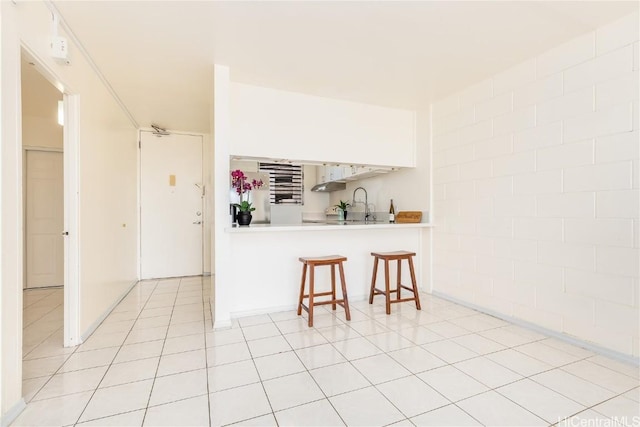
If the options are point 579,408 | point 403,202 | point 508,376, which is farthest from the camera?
point 403,202

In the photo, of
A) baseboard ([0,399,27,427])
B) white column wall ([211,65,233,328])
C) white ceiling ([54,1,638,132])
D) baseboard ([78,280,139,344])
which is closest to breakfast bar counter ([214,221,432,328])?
white column wall ([211,65,233,328])

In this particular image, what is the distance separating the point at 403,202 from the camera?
4047 millimetres

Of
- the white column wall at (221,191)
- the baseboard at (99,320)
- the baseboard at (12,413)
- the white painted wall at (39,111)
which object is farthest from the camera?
the white painted wall at (39,111)

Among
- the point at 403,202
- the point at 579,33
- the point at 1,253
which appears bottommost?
the point at 1,253

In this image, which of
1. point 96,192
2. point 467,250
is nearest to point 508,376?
point 467,250

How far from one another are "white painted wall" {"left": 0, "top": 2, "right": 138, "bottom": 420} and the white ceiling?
316 mm

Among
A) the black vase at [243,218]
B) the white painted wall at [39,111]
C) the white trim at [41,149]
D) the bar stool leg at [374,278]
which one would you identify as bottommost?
the bar stool leg at [374,278]

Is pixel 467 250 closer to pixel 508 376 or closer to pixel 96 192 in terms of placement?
pixel 508 376

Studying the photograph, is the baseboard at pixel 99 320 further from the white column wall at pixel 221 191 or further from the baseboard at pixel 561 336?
the baseboard at pixel 561 336

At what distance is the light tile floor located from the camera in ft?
4.93

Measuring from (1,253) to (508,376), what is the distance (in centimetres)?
291

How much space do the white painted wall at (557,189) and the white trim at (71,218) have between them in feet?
11.9

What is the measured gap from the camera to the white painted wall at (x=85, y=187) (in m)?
1.48

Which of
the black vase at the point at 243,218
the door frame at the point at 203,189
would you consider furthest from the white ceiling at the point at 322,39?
the door frame at the point at 203,189
